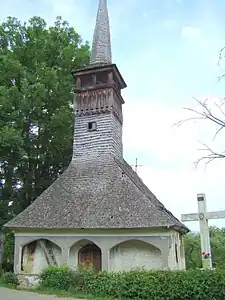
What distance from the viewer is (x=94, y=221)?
14742mm

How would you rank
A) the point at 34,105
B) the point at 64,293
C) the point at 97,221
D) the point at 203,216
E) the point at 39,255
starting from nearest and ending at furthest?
the point at 64,293 → the point at 203,216 → the point at 97,221 → the point at 39,255 → the point at 34,105

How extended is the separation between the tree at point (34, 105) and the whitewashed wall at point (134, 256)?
8.61m

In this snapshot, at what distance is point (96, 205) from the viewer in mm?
15672

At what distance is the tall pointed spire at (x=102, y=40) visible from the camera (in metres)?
22.7

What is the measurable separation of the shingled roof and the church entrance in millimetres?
1694

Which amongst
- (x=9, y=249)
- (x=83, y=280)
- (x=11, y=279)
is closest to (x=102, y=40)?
(x=9, y=249)

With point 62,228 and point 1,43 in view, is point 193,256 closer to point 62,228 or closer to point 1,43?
point 62,228

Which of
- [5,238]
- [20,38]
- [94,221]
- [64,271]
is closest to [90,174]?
[94,221]

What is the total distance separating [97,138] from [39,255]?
703 cm

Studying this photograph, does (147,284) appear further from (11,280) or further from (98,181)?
(98,181)

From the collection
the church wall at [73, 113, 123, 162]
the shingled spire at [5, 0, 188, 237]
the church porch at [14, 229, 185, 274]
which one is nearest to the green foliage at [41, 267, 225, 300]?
the church porch at [14, 229, 185, 274]

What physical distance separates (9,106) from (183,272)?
14303 millimetres

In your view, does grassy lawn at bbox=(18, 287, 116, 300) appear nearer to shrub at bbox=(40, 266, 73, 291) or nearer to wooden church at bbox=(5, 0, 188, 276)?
shrub at bbox=(40, 266, 73, 291)

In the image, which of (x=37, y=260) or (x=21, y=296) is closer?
(x=21, y=296)
